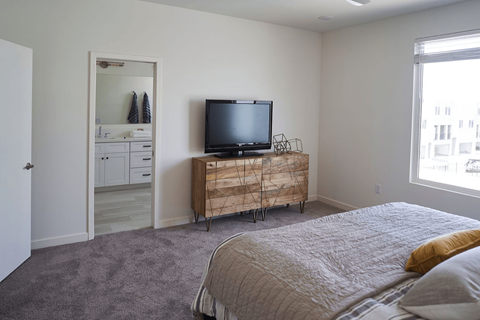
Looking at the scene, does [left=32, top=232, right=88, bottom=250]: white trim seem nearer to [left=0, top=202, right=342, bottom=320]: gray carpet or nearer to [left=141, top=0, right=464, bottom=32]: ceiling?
[left=0, top=202, right=342, bottom=320]: gray carpet

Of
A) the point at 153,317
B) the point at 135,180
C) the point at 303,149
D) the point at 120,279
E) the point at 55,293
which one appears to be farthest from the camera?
the point at 135,180

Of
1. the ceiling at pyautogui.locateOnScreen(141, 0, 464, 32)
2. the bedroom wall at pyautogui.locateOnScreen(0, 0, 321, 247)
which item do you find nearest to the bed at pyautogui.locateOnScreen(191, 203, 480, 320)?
the bedroom wall at pyautogui.locateOnScreen(0, 0, 321, 247)

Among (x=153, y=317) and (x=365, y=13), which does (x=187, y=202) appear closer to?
(x=153, y=317)

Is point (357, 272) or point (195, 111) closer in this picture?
point (357, 272)

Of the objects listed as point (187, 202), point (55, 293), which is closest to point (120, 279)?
point (55, 293)

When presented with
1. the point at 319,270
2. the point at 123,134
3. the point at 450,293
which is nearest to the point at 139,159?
the point at 123,134

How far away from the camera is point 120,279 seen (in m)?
3.01

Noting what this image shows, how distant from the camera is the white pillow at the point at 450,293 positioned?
132cm

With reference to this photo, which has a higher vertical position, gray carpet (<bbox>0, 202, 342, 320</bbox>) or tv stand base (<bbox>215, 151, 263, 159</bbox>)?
tv stand base (<bbox>215, 151, 263, 159</bbox>)

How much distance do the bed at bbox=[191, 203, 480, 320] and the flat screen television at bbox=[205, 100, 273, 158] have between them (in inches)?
82.7

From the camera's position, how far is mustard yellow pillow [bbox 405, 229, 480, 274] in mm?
1784

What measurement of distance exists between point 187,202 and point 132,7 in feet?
7.36

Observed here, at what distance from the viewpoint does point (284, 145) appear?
5.02 metres

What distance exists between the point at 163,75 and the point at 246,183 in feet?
5.08
